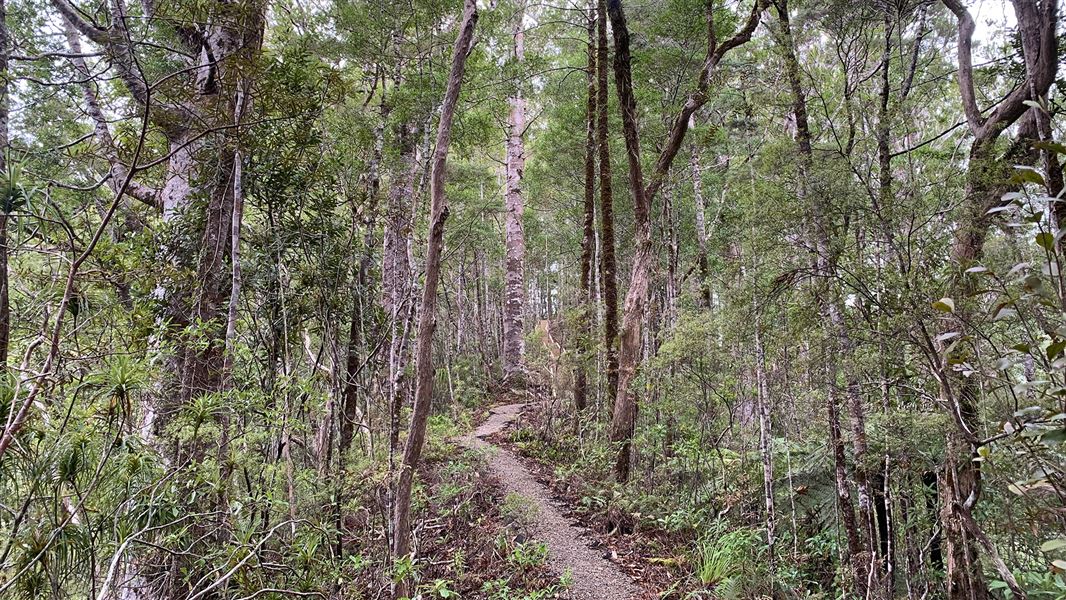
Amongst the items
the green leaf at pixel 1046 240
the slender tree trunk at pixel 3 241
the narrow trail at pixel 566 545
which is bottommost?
the narrow trail at pixel 566 545

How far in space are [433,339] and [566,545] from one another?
272 cm

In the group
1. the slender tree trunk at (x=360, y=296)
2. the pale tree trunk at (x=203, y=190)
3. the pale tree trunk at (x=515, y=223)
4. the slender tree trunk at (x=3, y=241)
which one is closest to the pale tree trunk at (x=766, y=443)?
the slender tree trunk at (x=360, y=296)

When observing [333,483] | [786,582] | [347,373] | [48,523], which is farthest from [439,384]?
[48,523]

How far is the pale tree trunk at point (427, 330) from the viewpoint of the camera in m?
3.45

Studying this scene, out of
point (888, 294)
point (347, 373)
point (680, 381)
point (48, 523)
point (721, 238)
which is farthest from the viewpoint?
point (721, 238)

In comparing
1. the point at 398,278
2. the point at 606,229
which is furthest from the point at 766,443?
the point at 398,278

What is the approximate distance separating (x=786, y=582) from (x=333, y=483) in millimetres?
4225

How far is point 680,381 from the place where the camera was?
6293mm

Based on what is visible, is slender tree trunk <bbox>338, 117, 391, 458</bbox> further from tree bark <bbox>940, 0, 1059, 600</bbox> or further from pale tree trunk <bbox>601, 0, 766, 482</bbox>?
tree bark <bbox>940, 0, 1059, 600</bbox>

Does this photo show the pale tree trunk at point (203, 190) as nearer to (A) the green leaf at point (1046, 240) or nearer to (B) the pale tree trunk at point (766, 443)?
(A) the green leaf at point (1046, 240)

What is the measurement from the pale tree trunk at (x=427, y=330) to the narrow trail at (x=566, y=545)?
183 cm

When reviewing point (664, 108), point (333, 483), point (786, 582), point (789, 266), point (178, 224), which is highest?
point (664, 108)

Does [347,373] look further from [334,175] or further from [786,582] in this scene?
[786,582]

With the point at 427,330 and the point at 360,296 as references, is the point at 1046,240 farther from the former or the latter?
the point at 360,296
